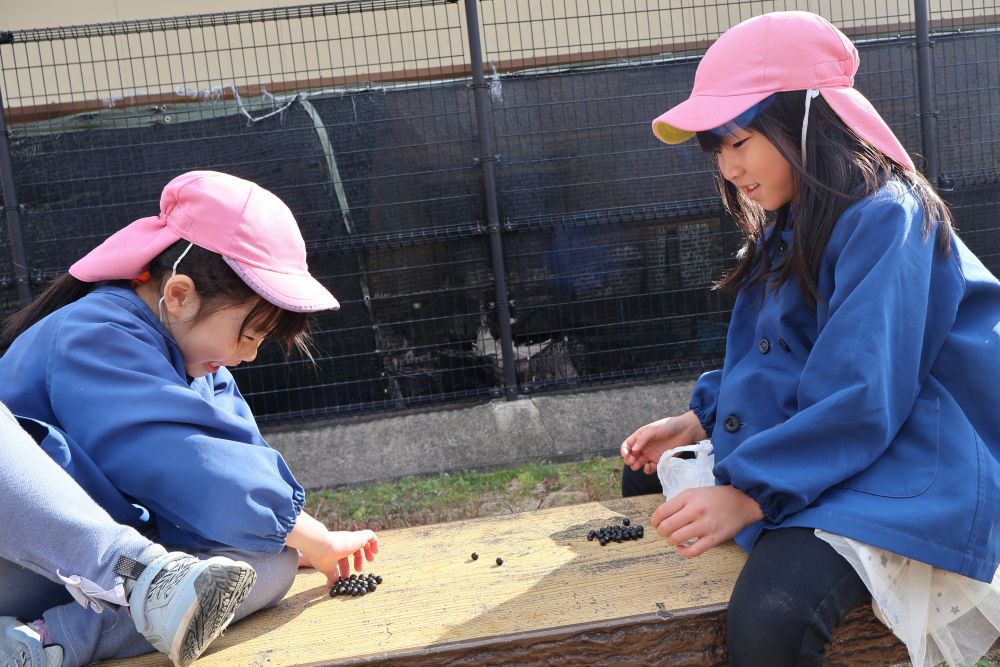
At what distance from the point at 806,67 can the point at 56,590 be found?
1.97 m

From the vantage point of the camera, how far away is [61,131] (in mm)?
5023

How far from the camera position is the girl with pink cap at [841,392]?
68.5 inches

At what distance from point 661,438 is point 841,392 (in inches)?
32.1

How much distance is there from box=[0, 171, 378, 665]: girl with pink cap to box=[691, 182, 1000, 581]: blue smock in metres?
1.00

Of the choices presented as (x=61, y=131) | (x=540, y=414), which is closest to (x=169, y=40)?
(x=61, y=131)

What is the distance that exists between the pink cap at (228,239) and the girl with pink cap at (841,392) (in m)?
0.95

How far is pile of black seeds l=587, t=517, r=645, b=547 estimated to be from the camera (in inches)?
90.4

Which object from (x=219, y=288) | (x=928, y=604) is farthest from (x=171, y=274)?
(x=928, y=604)

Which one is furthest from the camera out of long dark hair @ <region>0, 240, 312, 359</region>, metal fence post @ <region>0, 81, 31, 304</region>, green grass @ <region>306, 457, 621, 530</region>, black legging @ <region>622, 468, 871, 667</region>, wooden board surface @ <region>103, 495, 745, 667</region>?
metal fence post @ <region>0, 81, 31, 304</region>

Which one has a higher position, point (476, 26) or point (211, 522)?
point (476, 26)

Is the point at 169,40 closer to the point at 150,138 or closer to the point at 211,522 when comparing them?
the point at 150,138

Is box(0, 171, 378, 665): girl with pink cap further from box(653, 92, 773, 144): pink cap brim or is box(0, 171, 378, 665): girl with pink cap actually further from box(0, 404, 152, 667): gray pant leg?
box(653, 92, 773, 144): pink cap brim

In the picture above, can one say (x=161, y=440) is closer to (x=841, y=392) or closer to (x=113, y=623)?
(x=113, y=623)

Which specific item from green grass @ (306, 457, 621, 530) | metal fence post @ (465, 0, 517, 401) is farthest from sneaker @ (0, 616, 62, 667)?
metal fence post @ (465, 0, 517, 401)
